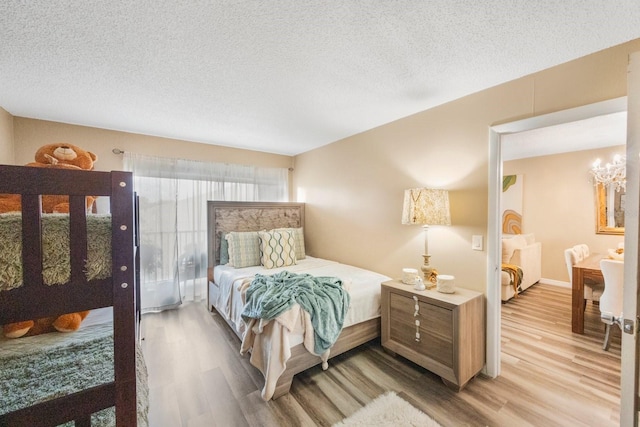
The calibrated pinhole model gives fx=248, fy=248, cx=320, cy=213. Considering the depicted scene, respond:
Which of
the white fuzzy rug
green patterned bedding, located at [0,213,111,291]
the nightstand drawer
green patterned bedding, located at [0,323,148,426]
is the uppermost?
green patterned bedding, located at [0,213,111,291]

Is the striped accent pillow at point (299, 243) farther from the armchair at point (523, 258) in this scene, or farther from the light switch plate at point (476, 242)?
the armchair at point (523, 258)

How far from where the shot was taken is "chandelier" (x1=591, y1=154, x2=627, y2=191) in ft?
11.9

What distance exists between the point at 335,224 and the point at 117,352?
10.1 ft

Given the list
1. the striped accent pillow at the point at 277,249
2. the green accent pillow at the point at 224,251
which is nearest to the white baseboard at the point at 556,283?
the striped accent pillow at the point at 277,249

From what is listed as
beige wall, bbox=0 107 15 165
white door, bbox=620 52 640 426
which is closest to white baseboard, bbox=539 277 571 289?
white door, bbox=620 52 640 426

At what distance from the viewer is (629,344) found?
3.69ft

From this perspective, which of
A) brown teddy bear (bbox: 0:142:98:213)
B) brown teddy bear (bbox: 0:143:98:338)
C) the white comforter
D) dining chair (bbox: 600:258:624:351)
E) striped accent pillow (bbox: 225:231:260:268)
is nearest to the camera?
brown teddy bear (bbox: 0:142:98:213)

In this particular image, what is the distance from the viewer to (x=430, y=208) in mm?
2244

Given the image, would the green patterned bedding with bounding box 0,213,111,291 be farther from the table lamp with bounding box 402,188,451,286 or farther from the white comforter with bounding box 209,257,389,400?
the table lamp with bounding box 402,188,451,286

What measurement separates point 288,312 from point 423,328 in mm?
1165

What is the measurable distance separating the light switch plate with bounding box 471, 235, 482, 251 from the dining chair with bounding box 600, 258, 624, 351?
1375 mm

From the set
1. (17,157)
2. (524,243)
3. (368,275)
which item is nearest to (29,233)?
(368,275)

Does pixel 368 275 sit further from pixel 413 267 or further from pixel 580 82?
pixel 580 82

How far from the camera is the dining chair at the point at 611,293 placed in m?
2.32
